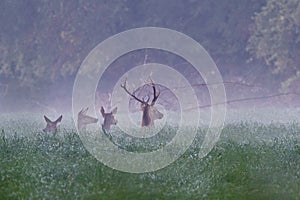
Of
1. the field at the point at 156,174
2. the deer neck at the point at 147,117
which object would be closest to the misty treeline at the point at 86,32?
the deer neck at the point at 147,117

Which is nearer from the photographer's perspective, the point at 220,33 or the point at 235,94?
the point at 235,94

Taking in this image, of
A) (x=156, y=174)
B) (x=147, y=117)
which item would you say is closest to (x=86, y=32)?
(x=147, y=117)

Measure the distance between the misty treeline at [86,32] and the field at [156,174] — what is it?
81.4 ft

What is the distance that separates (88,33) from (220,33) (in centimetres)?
698

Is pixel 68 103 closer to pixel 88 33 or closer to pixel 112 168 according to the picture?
pixel 88 33

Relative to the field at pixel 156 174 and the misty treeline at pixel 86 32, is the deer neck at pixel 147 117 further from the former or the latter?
the misty treeline at pixel 86 32

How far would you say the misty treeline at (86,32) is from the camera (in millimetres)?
38969

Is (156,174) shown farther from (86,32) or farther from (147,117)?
(86,32)

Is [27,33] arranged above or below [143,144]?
above

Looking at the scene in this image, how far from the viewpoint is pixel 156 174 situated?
1188 cm

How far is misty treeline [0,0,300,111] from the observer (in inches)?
1534

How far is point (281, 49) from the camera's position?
36750 mm

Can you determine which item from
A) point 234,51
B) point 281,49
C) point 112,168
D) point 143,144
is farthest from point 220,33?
point 112,168

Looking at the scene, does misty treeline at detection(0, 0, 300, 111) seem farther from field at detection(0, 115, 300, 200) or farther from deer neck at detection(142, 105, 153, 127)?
field at detection(0, 115, 300, 200)
